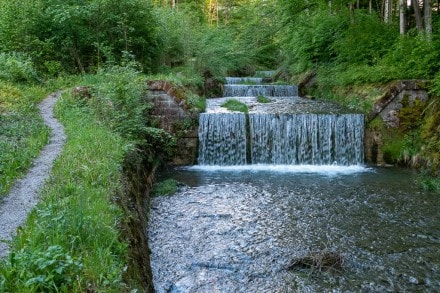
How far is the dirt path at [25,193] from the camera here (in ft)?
12.1

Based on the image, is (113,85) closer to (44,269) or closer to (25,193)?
(25,193)

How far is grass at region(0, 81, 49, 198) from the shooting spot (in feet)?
17.6

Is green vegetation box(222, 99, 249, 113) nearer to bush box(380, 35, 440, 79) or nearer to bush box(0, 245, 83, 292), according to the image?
bush box(380, 35, 440, 79)

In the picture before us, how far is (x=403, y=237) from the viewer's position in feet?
19.2

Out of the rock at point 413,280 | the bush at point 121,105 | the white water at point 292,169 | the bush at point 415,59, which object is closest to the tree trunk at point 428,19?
the bush at point 415,59

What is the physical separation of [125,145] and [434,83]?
772 cm

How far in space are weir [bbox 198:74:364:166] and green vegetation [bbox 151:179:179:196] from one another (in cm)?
258

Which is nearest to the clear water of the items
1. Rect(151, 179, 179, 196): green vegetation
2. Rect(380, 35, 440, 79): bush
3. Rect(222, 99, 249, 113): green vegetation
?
Rect(151, 179, 179, 196): green vegetation

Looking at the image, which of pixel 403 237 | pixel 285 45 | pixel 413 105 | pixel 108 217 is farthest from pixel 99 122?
pixel 285 45

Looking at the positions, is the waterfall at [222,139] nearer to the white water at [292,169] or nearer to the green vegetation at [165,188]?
the white water at [292,169]

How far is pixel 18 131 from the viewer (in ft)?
23.8

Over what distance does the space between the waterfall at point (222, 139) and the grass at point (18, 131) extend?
423cm

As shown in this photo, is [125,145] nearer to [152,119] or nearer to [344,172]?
[152,119]

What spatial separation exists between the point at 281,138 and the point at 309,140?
75cm
